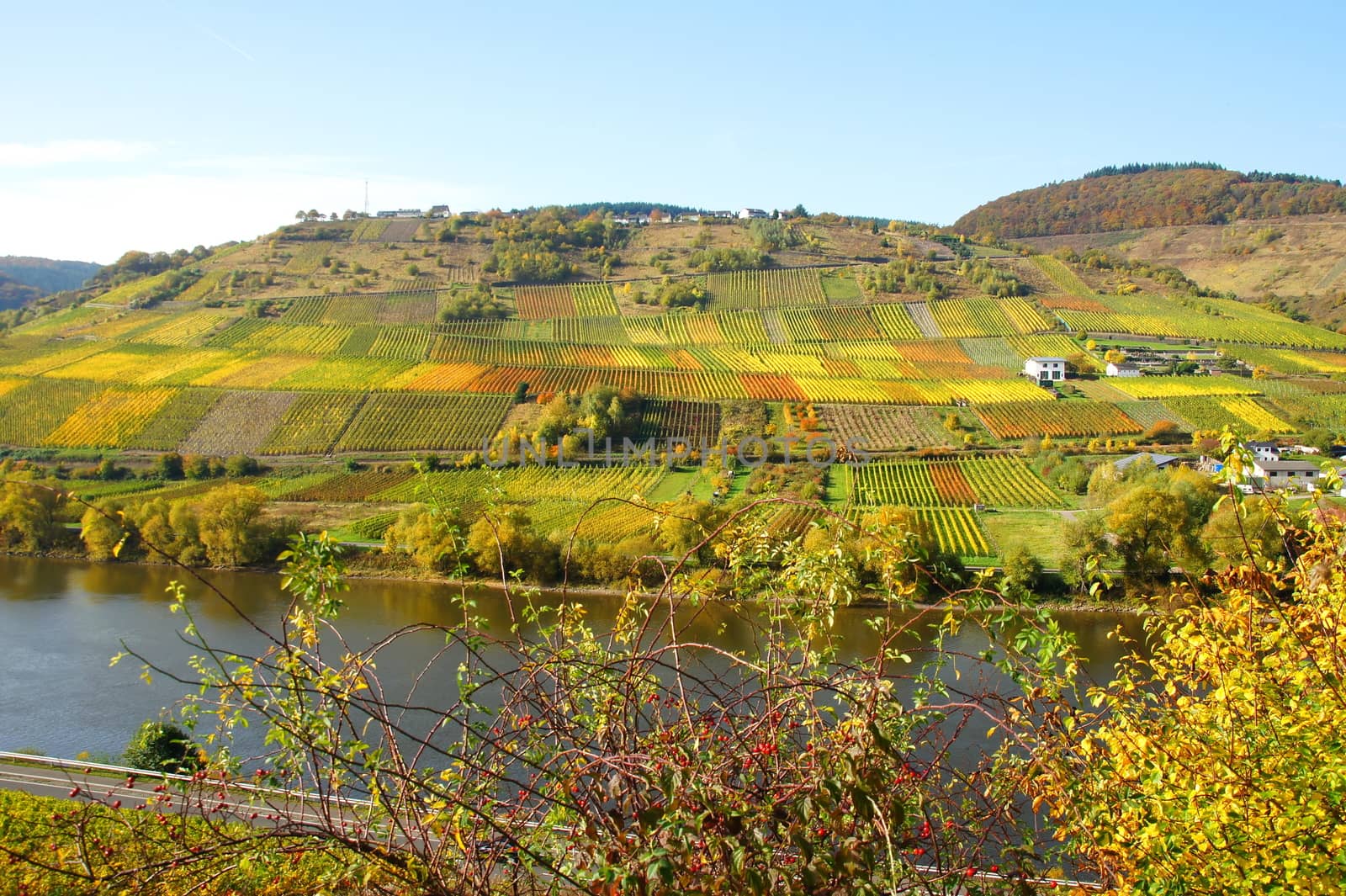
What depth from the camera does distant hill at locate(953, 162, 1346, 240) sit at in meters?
85.2

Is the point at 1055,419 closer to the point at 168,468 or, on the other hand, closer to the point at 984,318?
the point at 984,318

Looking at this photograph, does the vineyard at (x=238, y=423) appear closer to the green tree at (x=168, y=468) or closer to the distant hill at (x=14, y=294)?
the green tree at (x=168, y=468)

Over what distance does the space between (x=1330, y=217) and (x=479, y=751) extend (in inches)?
3827

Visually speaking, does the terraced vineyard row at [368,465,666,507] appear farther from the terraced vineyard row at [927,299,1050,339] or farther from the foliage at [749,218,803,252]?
the foliage at [749,218,803,252]

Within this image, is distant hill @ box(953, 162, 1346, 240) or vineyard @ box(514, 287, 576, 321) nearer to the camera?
vineyard @ box(514, 287, 576, 321)

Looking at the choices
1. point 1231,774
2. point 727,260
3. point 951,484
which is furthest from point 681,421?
point 1231,774

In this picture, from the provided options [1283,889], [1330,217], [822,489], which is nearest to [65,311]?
[822,489]

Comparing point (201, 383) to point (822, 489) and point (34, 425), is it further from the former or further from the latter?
point (822, 489)

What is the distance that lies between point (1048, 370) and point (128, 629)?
3881 cm

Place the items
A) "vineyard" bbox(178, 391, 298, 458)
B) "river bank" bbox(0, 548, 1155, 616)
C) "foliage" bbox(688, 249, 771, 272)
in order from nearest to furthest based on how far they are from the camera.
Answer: "river bank" bbox(0, 548, 1155, 616)
"vineyard" bbox(178, 391, 298, 458)
"foliage" bbox(688, 249, 771, 272)

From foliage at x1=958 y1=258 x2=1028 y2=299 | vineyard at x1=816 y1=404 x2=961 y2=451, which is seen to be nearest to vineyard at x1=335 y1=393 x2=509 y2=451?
vineyard at x1=816 y1=404 x2=961 y2=451

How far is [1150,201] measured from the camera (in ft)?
308

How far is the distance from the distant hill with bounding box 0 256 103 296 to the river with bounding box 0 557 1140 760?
10784cm

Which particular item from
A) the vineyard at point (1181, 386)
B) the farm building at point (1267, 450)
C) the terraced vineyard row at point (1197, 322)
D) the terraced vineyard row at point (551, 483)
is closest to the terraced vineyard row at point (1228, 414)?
the vineyard at point (1181, 386)
